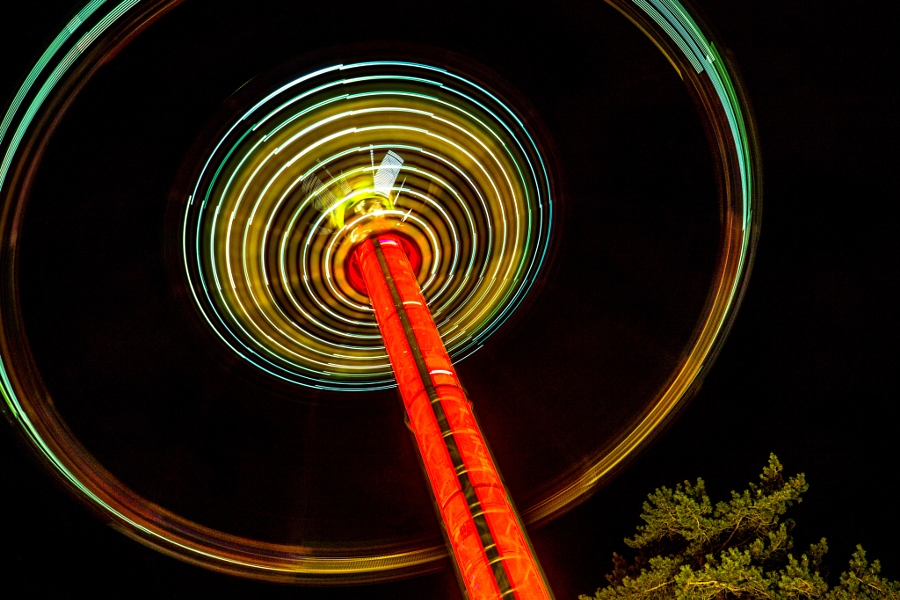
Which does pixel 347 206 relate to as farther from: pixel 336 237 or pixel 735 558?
pixel 735 558

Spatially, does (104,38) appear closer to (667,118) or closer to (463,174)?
(463,174)

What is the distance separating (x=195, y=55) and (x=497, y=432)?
5.50 meters

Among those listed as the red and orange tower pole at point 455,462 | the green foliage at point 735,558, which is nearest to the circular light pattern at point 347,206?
the red and orange tower pole at point 455,462

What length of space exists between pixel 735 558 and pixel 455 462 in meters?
3.83

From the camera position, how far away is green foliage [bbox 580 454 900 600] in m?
6.56

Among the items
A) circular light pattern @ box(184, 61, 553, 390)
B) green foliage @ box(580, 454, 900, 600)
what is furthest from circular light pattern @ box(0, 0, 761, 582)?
green foliage @ box(580, 454, 900, 600)

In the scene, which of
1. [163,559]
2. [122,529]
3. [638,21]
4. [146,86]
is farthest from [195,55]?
[163,559]

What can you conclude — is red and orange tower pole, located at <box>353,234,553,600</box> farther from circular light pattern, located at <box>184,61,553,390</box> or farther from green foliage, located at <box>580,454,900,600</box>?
green foliage, located at <box>580,454,900,600</box>

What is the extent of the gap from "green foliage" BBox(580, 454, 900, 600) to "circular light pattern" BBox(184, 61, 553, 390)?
3290 millimetres

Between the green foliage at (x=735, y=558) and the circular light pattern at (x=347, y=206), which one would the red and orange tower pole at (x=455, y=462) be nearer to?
the circular light pattern at (x=347, y=206)

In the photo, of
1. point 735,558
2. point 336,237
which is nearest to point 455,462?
point 336,237

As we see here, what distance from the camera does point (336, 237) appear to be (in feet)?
23.5

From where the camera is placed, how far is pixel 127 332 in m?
7.69

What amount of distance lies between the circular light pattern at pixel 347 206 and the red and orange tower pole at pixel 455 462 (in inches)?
58.2
